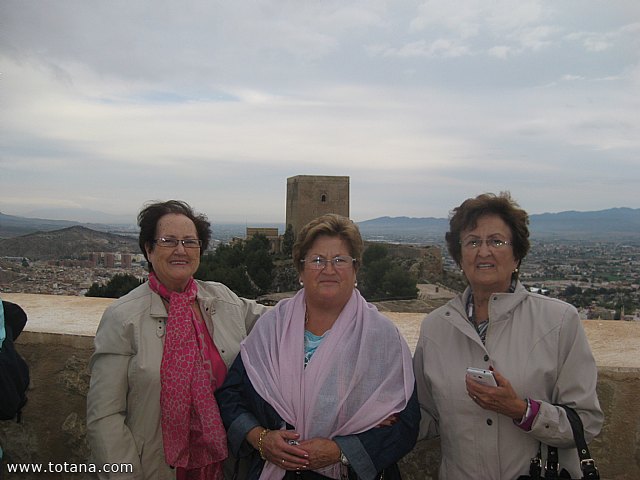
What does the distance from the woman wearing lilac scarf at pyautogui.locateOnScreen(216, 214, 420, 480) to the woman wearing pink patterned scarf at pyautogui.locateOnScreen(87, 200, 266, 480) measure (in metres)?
0.10

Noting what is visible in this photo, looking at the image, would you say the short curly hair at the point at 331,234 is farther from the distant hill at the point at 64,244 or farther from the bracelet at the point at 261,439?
the distant hill at the point at 64,244

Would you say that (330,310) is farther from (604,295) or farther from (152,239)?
(604,295)

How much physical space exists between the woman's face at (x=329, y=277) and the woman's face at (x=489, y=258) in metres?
0.43

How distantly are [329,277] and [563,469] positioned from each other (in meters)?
0.97

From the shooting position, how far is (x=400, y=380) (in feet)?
5.92

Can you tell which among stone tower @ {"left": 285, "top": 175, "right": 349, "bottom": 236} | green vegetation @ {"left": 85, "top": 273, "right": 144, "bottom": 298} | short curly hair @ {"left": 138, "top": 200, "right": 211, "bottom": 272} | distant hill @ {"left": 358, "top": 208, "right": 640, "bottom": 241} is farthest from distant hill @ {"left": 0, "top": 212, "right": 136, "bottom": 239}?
distant hill @ {"left": 358, "top": 208, "right": 640, "bottom": 241}

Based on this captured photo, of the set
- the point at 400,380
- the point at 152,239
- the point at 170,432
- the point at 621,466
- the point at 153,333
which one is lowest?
the point at 621,466

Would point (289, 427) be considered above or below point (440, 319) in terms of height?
below

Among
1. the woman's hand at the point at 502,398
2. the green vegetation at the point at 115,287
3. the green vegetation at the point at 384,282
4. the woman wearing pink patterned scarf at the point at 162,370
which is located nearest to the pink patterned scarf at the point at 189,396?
the woman wearing pink patterned scarf at the point at 162,370

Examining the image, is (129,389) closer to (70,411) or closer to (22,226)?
(70,411)

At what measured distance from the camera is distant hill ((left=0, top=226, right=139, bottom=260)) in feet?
21.5

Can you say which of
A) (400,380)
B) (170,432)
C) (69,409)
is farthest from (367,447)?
(69,409)

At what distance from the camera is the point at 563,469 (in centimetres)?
165

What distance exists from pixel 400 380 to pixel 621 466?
3.26 feet
